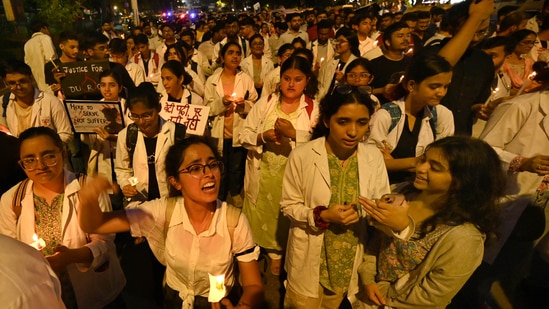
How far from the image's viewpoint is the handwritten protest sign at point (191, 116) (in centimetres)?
387

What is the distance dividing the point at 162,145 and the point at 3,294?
251 cm

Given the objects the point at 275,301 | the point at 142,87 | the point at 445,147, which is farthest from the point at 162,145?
the point at 445,147

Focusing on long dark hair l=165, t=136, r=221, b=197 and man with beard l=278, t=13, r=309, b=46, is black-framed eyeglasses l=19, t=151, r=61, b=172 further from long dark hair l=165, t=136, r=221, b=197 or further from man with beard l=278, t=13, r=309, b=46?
man with beard l=278, t=13, r=309, b=46

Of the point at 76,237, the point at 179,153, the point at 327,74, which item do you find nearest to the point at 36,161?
the point at 76,237

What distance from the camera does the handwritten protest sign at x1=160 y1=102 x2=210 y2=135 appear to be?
3.87 metres

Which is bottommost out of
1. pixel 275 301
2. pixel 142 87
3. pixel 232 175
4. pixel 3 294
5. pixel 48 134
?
pixel 275 301

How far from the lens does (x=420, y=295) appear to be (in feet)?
7.01

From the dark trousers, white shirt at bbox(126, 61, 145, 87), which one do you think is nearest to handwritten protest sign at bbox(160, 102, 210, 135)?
the dark trousers

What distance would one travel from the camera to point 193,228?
225cm

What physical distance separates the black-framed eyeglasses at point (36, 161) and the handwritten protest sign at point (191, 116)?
1.59m

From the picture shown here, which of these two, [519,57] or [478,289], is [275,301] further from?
[519,57]

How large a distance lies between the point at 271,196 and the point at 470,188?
7.17 ft

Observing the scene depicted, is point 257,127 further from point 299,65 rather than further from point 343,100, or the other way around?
point 343,100

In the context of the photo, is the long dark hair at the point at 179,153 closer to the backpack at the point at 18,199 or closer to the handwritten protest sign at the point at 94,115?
the backpack at the point at 18,199
